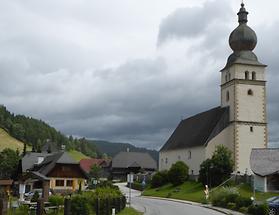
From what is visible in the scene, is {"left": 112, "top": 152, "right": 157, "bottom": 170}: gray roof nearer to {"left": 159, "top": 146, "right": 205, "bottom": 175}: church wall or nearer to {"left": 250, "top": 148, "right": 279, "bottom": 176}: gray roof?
{"left": 159, "top": 146, "right": 205, "bottom": 175}: church wall

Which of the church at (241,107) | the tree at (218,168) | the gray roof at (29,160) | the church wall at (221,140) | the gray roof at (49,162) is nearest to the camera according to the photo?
the tree at (218,168)

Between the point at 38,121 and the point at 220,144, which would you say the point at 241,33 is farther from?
the point at 38,121

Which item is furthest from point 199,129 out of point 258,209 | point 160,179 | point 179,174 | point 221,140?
point 258,209

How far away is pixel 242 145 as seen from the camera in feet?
202

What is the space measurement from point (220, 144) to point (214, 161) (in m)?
6.33

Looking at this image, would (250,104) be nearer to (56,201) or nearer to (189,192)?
(189,192)

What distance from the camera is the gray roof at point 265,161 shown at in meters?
50.7

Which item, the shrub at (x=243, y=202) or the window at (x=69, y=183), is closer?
the shrub at (x=243, y=202)

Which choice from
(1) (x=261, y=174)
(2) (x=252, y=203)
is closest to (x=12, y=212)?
(2) (x=252, y=203)

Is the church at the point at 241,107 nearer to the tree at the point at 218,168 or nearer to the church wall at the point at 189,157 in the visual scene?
the church wall at the point at 189,157

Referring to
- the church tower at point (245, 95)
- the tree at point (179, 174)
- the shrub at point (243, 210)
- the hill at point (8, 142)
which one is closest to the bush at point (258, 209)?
the shrub at point (243, 210)

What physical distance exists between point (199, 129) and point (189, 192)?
16.7 meters

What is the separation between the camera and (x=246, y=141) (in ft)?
203

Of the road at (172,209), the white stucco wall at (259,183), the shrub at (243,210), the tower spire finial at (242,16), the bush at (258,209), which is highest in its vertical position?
the tower spire finial at (242,16)
